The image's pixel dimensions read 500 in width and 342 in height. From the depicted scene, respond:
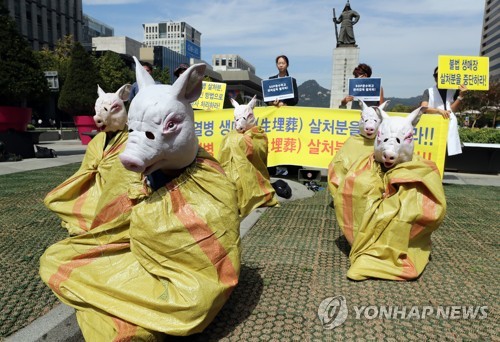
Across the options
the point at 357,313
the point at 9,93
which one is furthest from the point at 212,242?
the point at 9,93

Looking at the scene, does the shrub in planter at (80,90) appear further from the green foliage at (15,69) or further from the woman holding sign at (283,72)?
the woman holding sign at (283,72)

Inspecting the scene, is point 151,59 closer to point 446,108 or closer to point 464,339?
point 446,108

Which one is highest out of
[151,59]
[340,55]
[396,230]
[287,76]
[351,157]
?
[151,59]

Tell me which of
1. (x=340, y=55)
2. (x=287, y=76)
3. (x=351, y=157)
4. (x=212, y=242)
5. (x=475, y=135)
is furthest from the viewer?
(x=340, y=55)

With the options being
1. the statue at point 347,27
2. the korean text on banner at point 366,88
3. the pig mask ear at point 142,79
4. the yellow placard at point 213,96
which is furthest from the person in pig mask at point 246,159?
the statue at point 347,27

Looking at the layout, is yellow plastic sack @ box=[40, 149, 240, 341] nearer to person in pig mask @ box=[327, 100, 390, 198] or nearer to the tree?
person in pig mask @ box=[327, 100, 390, 198]

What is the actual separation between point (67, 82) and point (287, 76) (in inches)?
556

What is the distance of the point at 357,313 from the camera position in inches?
106

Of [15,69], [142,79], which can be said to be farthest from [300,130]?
[15,69]

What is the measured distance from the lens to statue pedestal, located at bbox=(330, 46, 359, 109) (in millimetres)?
12742

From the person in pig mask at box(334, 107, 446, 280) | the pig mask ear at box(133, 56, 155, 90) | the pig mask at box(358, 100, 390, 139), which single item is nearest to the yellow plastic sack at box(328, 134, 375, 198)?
the pig mask at box(358, 100, 390, 139)

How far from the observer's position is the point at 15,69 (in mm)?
10000

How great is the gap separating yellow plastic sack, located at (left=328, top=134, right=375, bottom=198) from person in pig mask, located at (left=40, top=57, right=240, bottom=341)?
2449 millimetres

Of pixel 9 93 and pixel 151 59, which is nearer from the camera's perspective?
pixel 9 93
